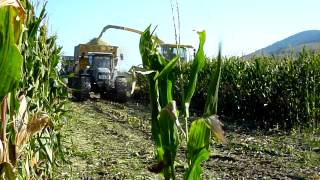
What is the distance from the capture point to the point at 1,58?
1.38 m

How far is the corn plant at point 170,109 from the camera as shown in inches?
67.7

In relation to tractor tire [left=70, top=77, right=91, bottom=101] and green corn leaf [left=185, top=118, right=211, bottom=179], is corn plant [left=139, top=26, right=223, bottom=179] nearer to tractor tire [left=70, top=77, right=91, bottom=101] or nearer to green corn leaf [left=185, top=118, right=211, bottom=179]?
green corn leaf [left=185, top=118, right=211, bottom=179]

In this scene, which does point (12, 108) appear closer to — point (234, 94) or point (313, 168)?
point (313, 168)

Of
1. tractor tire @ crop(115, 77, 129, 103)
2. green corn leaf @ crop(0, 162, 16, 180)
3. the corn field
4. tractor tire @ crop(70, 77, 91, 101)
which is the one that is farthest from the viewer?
tractor tire @ crop(115, 77, 129, 103)

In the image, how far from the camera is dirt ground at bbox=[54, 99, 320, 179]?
4812mm

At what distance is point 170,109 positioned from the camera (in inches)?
65.4

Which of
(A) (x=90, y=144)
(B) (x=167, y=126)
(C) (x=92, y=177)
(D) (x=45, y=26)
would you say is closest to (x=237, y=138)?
(A) (x=90, y=144)

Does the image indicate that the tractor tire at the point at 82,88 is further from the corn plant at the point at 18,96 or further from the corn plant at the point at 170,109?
the corn plant at the point at 170,109

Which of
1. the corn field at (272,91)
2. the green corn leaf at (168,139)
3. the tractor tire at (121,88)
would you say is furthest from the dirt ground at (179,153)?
the tractor tire at (121,88)

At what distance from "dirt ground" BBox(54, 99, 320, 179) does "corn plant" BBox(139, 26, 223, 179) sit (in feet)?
4.66

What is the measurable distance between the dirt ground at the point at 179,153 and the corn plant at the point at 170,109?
1419 mm

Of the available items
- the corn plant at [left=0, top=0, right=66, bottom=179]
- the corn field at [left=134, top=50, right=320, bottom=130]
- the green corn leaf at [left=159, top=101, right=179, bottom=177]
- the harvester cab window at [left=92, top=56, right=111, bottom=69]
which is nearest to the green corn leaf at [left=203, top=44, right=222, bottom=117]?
the green corn leaf at [left=159, top=101, right=179, bottom=177]

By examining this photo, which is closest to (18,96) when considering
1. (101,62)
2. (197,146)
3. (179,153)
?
(197,146)

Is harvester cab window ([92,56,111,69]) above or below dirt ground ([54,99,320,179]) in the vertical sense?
above
